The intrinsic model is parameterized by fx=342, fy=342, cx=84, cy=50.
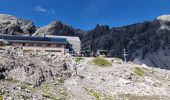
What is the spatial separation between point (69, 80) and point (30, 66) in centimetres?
1014

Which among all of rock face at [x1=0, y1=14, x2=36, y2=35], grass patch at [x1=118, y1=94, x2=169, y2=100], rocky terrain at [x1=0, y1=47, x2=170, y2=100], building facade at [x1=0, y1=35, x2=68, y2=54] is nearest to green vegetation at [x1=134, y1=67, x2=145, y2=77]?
rocky terrain at [x1=0, y1=47, x2=170, y2=100]

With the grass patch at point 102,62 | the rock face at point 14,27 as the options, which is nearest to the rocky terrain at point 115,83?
the grass patch at point 102,62

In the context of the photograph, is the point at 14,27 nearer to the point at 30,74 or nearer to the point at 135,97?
the point at 30,74

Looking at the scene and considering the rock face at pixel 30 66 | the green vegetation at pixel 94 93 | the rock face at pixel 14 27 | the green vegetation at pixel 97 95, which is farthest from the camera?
the rock face at pixel 14 27

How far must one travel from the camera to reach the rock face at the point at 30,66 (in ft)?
241

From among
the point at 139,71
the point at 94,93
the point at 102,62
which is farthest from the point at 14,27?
the point at 94,93

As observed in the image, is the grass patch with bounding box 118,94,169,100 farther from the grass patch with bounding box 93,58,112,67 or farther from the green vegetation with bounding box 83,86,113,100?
the grass patch with bounding box 93,58,112,67

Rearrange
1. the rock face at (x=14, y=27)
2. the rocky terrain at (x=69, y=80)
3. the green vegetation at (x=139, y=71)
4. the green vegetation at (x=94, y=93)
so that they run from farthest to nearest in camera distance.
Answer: the rock face at (x=14, y=27), the green vegetation at (x=139, y=71), the green vegetation at (x=94, y=93), the rocky terrain at (x=69, y=80)

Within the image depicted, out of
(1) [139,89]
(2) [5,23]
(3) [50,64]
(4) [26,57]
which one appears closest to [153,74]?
(1) [139,89]

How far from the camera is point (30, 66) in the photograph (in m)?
78.9

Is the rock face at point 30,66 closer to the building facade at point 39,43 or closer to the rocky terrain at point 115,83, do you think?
the rocky terrain at point 115,83

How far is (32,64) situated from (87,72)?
60.1 feet

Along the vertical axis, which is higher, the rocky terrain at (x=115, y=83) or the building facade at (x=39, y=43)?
the building facade at (x=39, y=43)

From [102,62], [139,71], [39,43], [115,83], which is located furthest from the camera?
[39,43]
